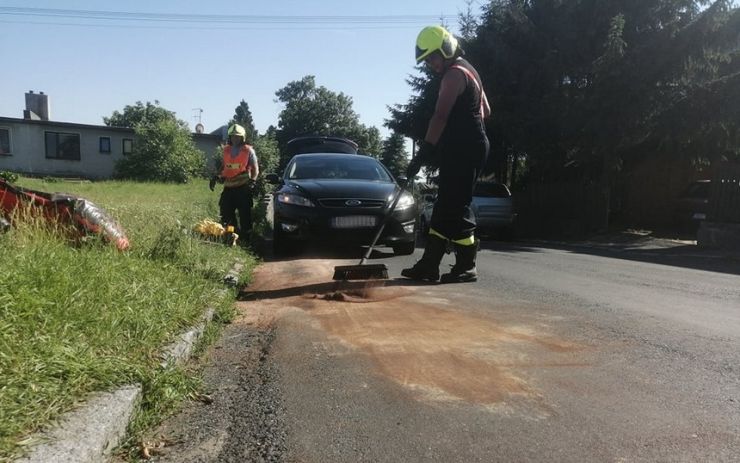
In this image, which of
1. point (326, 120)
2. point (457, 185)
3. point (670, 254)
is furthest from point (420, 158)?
point (326, 120)

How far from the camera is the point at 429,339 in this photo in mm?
3861

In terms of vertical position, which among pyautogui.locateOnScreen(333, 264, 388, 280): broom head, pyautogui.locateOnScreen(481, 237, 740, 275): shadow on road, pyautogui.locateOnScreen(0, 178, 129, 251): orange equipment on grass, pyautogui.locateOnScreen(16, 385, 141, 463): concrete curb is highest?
pyautogui.locateOnScreen(0, 178, 129, 251): orange equipment on grass

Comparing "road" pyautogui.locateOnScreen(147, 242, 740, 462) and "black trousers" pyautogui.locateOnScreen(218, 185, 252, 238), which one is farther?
"black trousers" pyautogui.locateOnScreen(218, 185, 252, 238)

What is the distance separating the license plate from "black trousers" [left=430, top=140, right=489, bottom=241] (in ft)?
6.11

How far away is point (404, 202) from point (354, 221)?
83cm

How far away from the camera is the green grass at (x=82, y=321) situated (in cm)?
234

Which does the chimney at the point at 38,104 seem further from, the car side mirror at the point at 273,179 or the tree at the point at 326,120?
the car side mirror at the point at 273,179

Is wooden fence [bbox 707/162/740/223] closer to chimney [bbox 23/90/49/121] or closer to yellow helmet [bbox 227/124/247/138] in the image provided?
yellow helmet [bbox 227/124/247/138]

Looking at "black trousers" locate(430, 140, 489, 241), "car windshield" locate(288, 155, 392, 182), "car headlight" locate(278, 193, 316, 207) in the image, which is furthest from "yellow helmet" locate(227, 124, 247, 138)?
"black trousers" locate(430, 140, 489, 241)

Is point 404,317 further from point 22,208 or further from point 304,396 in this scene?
point 22,208

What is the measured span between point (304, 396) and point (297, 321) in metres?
1.43

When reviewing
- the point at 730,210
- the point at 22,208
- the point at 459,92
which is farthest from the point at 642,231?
the point at 22,208

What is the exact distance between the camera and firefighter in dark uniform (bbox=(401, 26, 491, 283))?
548 cm

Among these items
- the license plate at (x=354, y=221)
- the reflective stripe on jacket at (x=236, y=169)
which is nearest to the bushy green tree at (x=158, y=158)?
the reflective stripe on jacket at (x=236, y=169)
